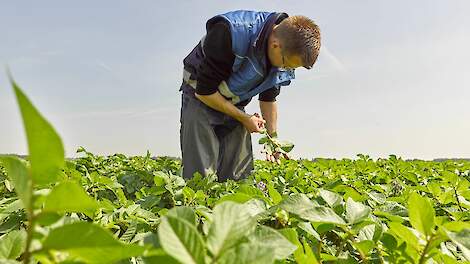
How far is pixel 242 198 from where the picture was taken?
41.7 inches

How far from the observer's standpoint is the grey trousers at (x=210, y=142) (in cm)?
416

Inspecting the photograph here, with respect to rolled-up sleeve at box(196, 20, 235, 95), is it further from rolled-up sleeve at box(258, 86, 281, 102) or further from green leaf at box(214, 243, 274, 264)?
green leaf at box(214, 243, 274, 264)

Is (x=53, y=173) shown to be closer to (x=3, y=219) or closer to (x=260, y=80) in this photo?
(x=3, y=219)

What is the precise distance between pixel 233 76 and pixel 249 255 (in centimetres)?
359

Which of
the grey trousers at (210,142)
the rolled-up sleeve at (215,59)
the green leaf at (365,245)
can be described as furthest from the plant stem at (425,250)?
the grey trousers at (210,142)

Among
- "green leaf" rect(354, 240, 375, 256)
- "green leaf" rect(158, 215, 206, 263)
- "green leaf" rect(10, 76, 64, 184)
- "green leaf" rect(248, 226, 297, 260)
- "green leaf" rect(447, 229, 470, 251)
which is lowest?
"green leaf" rect(354, 240, 375, 256)

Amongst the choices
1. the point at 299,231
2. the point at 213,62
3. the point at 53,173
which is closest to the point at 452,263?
the point at 299,231

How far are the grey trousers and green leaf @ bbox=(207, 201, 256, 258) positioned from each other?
3.49 m

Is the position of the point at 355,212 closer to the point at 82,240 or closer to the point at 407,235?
the point at 407,235

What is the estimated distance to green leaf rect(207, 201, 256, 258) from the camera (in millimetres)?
499

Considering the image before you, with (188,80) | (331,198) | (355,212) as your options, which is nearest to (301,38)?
(188,80)

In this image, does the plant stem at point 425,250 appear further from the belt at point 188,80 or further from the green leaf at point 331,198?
the belt at point 188,80

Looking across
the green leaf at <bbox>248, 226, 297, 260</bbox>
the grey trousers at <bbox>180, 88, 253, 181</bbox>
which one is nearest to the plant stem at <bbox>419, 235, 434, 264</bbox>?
the green leaf at <bbox>248, 226, 297, 260</bbox>

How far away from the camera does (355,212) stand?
0.91m
